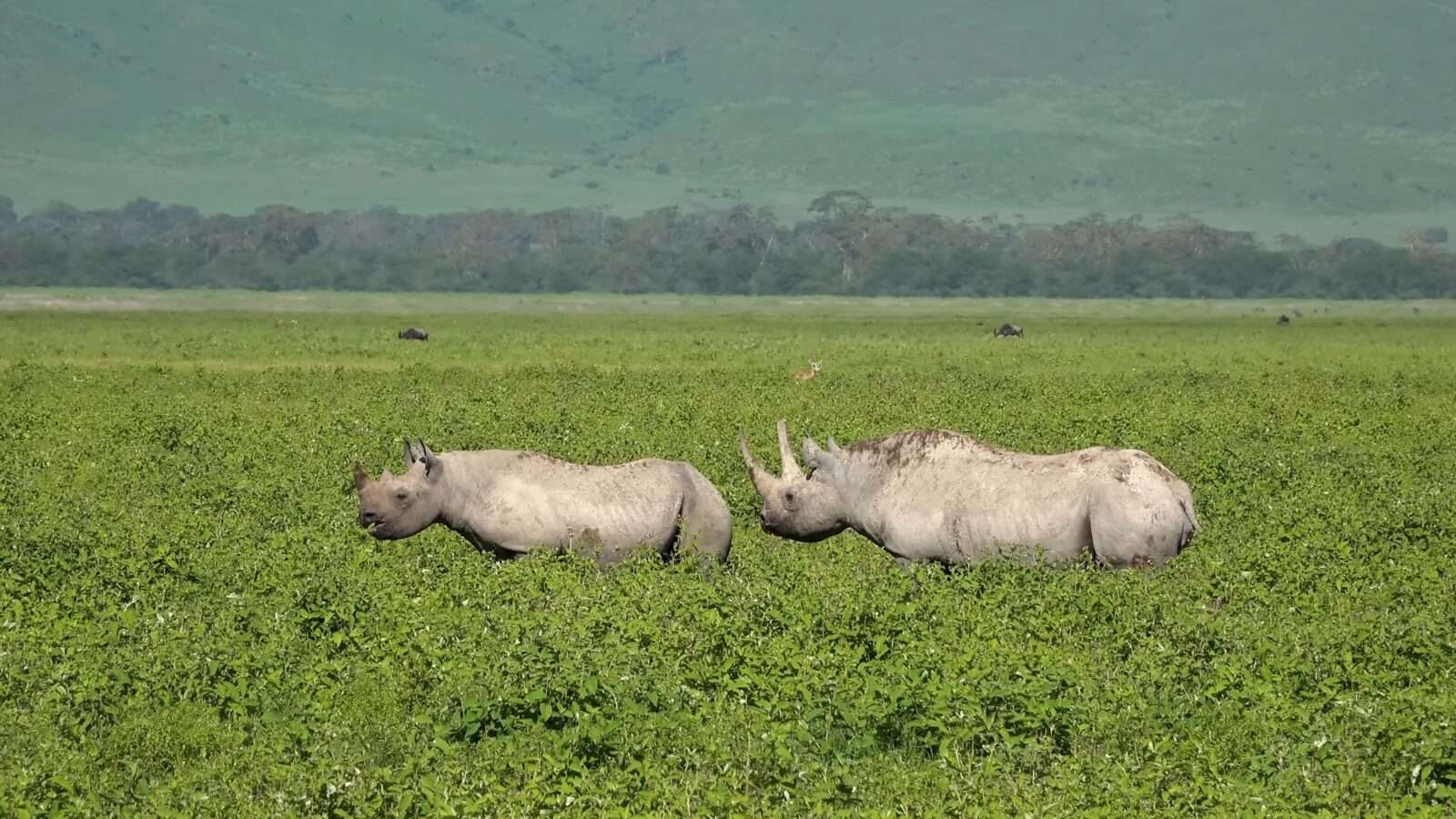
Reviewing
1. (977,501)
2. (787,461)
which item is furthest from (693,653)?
(787,461)

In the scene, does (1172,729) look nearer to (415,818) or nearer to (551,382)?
(415,818)

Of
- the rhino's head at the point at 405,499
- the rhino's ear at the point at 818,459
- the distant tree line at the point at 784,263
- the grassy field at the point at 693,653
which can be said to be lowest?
the distant tree line at the point at 784,263

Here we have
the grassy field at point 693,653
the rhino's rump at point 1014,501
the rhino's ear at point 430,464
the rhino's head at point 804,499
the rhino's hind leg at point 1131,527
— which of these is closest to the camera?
the grassy field at point 693,653

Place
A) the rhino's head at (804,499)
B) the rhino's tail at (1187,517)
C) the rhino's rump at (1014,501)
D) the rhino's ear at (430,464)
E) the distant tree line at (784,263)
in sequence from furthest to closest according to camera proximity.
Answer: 1. the distant tree line at (784,263)
2. the rhino's head at (804,499)
3. the rhino's ear at (430,464)
4. the rhino's tail at (1187,517)
5. the rhino's rump at (1014,501)

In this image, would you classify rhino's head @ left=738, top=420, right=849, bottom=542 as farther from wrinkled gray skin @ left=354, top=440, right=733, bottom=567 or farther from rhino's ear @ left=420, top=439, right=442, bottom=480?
rhino's ear @ left=420, top=439, right=442, bottom=480

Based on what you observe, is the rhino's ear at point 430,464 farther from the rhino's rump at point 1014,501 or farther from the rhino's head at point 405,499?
the rhino's rump at point 1014,501

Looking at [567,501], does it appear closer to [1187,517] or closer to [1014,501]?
[1014,501]

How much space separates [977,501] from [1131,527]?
1162mm

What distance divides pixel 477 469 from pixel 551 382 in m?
18.4

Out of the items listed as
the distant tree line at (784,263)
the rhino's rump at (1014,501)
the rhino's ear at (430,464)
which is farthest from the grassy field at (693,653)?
the distant tree line at (784,263)

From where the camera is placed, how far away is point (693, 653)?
11781mm

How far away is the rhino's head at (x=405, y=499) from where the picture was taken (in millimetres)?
15133

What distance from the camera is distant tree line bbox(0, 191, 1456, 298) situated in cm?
16412

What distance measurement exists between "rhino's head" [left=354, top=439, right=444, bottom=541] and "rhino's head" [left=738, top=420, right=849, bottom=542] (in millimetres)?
2422
